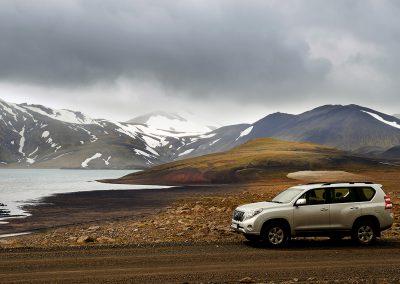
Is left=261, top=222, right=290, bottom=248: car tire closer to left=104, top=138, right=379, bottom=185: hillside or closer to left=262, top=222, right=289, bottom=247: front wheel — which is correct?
left=262, top=222, right=289, bottom=247: front wheel

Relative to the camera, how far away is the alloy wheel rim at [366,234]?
70.1 feet

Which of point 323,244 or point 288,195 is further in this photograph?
point 323,244

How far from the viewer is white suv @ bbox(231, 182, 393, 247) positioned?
67.4 feet

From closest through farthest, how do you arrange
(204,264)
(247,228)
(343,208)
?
(204,264)
(247,228)
(343,208)

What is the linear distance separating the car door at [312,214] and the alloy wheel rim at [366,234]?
171cm

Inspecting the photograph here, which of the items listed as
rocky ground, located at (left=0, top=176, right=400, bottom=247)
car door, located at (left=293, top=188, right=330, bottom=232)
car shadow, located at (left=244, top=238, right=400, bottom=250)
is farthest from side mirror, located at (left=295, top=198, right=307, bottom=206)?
rocky ground, located at (left=0, top=176, right=400, bottom=247)

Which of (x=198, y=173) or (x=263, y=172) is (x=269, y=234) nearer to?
(x=263, y=172)

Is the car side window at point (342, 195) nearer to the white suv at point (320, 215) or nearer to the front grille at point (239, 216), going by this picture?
the white suv at point (320, 215)

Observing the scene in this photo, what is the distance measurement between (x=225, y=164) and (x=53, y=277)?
13538 centimetres

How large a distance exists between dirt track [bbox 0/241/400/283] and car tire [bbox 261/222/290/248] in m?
0.45

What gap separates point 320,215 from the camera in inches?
820

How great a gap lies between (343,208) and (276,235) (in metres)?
3.25

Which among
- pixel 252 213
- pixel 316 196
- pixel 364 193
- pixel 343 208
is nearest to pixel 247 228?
pixel 252 213

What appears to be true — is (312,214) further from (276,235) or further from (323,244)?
(323,244)
